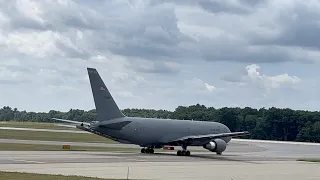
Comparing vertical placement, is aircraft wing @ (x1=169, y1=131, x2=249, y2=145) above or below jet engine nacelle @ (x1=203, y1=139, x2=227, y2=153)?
above

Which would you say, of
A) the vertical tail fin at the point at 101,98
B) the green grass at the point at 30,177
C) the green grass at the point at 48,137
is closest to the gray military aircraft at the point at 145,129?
the vertical tail fin at the point at 101,98

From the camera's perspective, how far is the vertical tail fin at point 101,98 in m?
55.1

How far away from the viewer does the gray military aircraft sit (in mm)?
55219

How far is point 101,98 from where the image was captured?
55125 millimetres

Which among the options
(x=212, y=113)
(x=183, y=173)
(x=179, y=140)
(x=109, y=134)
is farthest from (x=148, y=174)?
(x=212, y=113)

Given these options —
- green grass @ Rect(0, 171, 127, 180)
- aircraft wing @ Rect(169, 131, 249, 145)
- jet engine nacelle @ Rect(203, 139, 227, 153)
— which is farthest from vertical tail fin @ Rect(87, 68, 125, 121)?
green grass @ Rect(0, 171, 127, 180)

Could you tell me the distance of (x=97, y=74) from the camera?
55.4 metres

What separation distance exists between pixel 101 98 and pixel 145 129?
6344mm

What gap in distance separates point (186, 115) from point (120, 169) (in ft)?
402

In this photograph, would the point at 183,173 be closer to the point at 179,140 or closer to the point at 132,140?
the point at 132,140

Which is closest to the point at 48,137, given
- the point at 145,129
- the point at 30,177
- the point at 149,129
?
the point at 149,129

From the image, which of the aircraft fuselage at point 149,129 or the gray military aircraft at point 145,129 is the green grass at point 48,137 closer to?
the gray military aircraft at point 145,129

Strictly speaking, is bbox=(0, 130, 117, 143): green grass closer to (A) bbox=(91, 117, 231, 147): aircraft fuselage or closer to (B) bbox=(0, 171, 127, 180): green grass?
(A) bbox=(91, 117, 231, 147): aircraft fuselage

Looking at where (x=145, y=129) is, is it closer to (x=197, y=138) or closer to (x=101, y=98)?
(x=197, y=138)
